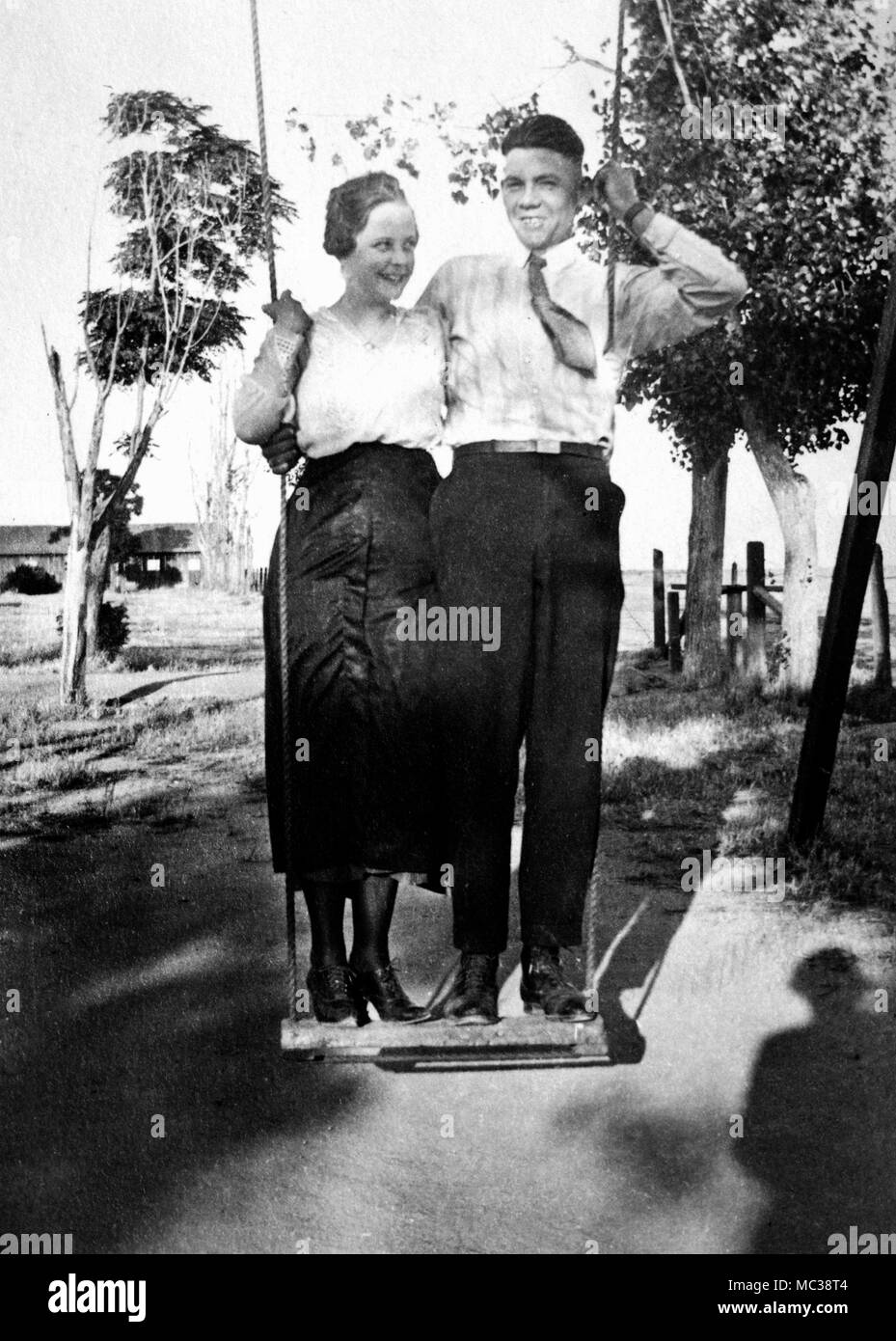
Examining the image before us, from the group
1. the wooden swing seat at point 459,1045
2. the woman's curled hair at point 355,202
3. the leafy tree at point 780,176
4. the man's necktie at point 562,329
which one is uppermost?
the leafy tree at point 780,176

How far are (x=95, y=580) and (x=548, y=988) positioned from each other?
6.19m

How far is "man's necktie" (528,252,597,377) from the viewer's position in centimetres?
338

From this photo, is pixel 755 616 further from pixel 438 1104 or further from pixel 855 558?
pixel 438 1104

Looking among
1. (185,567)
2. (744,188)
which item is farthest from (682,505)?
(185,567)

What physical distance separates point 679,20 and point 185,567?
12.0 m

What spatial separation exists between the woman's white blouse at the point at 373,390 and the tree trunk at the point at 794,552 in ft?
15.8

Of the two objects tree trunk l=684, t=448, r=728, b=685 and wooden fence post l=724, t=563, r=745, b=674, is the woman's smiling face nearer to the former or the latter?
tree trunk l=684, t=448, r=728, b=685

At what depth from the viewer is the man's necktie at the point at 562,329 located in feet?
11.1

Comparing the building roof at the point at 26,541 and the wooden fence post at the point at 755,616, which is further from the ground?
the building roof at the point at 26,541

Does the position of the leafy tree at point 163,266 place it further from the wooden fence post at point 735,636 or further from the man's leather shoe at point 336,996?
the wooden fence post at point 735,636

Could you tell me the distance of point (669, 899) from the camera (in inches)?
244

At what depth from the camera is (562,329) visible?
3.40 metres

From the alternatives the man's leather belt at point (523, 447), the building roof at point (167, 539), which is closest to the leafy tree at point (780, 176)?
the man's leather belt at point (523, 447)
